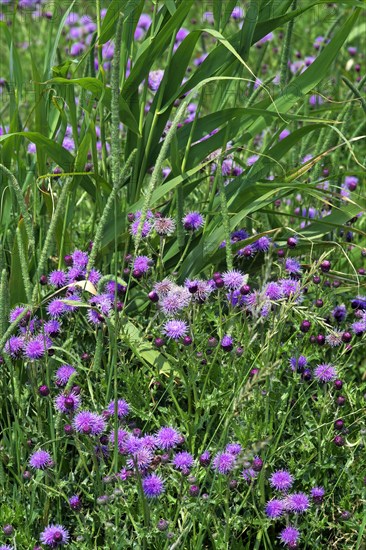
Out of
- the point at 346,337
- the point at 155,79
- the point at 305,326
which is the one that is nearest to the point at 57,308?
the point at 305,326

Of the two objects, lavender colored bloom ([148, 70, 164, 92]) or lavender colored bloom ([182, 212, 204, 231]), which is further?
lavender colored bloom ([148, 70, 164, 92])

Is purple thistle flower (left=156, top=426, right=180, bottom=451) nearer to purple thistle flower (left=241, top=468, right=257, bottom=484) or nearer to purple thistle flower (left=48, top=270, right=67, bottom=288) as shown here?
purple thistle flower (left=241, top=468, right=257, bottom=484)

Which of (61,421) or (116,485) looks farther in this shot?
(61,421)

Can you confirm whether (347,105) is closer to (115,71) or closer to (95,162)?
(95,162)

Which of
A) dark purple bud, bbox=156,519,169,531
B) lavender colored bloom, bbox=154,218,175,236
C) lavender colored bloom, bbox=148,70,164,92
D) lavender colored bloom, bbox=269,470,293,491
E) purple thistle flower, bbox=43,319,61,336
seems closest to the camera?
dark purple bud, bbox=156,519,169,531

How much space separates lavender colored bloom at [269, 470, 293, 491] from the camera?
2104mm

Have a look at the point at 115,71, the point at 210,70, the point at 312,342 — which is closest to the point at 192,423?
the point at 312,342

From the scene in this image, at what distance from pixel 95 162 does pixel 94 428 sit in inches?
Answer: 37.7

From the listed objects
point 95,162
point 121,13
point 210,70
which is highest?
point 121,13

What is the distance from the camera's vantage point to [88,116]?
2682mm

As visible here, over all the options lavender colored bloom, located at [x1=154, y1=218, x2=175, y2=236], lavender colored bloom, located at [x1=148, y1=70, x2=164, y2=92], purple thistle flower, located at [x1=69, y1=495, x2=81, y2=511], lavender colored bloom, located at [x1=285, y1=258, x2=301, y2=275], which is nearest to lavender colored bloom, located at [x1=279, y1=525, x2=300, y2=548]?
purple thistle flower, located at [x1=69, y1=495, x2=81, y2=511]

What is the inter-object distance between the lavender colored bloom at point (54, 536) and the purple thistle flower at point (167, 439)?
29 centimetres

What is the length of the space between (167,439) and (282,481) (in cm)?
30

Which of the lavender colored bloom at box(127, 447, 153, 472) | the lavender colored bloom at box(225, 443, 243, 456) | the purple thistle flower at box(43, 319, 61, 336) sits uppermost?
the purple thistle flower at box(43, 319, 61, 336)
